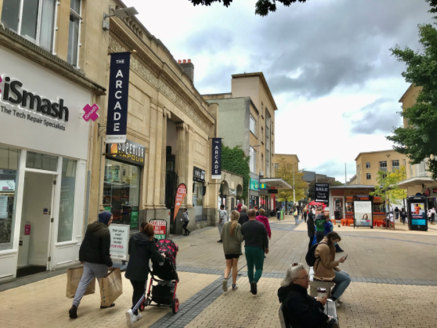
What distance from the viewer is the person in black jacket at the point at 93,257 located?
5.37 meters

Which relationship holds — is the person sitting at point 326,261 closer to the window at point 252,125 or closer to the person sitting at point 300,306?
the person sitting at point 300,306

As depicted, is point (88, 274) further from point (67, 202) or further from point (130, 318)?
point (67, 202)

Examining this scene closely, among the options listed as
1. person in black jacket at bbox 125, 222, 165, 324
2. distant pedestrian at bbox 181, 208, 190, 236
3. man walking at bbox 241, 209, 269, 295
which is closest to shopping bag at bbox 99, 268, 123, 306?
person in black jacket at bbox 125, 222, 165, 324

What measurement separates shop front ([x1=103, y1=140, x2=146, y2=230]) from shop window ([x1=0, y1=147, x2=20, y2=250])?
3.66 m

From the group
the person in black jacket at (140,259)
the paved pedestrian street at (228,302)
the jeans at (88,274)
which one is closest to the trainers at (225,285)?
the paved pedestrian street at (228,302)

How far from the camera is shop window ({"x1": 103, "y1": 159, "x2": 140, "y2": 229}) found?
12.2 meters

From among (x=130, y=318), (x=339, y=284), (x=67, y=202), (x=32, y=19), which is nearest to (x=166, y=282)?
(x=130, y=318)

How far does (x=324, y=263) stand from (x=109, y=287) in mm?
3534

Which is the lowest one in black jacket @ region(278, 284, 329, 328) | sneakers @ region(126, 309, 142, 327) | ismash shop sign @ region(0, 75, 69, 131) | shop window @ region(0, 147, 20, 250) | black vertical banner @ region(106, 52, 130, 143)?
sneakers @ region(126, 309, 142, 327)

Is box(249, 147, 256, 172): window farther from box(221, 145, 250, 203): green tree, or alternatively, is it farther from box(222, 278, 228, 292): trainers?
box(222, 278, 228, 292): trainers

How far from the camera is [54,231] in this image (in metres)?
8.93

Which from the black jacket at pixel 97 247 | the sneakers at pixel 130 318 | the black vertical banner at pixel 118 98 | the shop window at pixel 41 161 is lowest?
the sneakers at pixel 130 318

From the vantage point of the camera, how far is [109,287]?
5.68 m

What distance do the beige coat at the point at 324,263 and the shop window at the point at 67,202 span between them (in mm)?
7032
